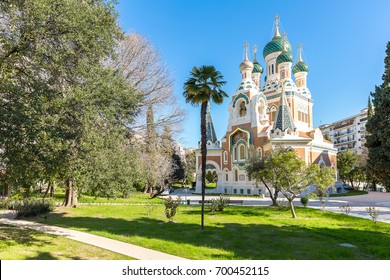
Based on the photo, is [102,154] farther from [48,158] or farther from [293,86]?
[293,86]

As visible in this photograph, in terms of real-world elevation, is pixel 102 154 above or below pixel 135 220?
above

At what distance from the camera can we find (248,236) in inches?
462

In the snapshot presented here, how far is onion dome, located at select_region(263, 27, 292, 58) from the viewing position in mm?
50656

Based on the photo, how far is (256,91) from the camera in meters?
46.1

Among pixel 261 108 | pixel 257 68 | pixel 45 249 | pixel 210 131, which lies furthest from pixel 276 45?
pixel 45 249

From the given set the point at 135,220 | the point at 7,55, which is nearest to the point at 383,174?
the point at 135,220

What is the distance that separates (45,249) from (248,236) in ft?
23.5

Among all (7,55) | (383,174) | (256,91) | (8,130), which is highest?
(256,91)

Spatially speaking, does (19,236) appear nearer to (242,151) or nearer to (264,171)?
(264,171)

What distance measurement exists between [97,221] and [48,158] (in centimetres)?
682

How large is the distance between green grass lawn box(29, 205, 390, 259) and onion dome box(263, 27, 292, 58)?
Answer: 39100mm
